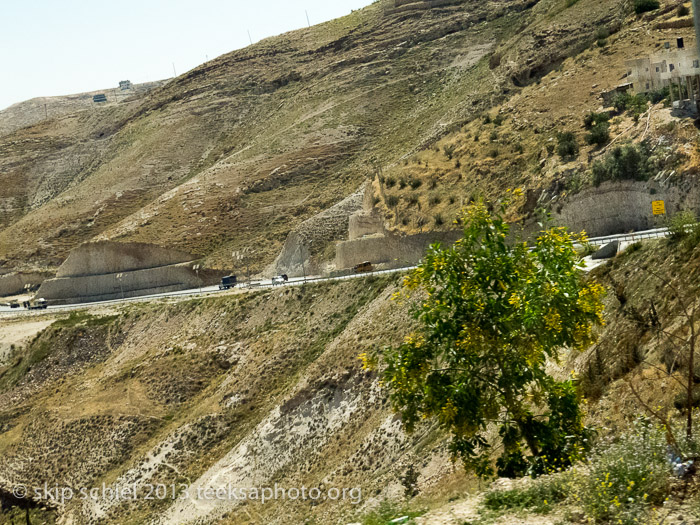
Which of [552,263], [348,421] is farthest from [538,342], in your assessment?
[348,421]

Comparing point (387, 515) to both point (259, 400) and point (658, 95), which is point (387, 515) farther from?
point (658, 95)

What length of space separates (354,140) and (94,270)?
2443 cm

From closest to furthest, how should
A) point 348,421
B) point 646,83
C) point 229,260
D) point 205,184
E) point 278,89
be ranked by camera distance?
point 348,421
point 646,83
point 229,260
point 205,184
point 278,89

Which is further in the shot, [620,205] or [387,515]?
[620,205]

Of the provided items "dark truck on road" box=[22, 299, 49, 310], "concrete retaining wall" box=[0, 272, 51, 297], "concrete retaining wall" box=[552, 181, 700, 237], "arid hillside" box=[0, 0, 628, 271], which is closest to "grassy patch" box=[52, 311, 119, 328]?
"dark truck on road" box=[22, 299, 49, 310]

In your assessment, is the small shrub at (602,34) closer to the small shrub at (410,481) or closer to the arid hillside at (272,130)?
the arid hillside at (272,130)

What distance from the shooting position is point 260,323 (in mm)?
44938

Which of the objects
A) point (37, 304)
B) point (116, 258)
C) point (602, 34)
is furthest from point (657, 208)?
point (37, 304)

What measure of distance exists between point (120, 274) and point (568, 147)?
38.8 meters

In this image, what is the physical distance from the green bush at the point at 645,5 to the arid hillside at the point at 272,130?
5.02ft

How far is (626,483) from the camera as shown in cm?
1003

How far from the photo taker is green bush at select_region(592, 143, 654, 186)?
36.3 meters

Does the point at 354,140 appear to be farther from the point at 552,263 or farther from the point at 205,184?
the point at 552,263

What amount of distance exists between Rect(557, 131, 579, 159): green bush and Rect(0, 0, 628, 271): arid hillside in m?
15.2
